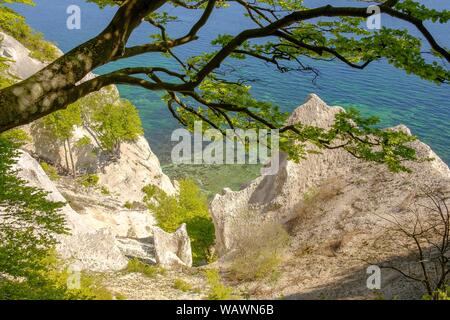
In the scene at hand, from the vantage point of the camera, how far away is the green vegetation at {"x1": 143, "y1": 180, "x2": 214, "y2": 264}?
3809cm

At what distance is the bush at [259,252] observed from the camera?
1814cm

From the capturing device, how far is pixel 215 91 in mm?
9641

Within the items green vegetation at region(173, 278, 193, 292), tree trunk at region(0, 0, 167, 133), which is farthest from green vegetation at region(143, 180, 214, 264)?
tree trunk at region(0, 0, 167, 133)

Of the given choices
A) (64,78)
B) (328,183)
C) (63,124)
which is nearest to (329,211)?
(328,183)

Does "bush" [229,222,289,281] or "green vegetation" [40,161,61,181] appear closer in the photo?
"bush" [229,222,289,281]

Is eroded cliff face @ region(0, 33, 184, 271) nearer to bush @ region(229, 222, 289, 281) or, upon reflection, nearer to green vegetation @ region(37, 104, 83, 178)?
green vegetation @ region(37, 104, 83, 178)

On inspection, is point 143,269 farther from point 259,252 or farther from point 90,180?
point 90,180

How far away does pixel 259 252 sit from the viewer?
1941 centimetres

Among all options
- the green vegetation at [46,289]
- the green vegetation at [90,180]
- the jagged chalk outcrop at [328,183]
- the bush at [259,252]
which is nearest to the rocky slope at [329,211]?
the jagged chalk outcrop at [328,183]

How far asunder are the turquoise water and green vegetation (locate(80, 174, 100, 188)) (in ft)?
52.2
